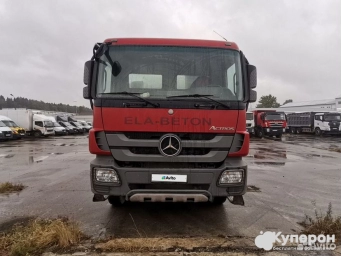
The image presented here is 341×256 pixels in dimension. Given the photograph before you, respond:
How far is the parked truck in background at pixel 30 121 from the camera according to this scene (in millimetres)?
30953

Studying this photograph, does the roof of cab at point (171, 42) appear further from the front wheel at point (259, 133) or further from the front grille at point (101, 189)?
the front wheel at point (259, 133)

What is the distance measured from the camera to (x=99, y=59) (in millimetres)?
4285

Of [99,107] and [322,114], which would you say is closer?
[99,107]

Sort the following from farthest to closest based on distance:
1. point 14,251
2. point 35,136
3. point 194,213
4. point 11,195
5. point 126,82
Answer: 1. point 35,136
2. point 11,195
3. point 194,213
4. point 126,82
5. point 14,251

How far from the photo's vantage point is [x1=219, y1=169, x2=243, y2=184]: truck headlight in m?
4.03

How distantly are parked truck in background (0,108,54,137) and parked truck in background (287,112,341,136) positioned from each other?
30.8 metres

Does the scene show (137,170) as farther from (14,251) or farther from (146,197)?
(14,251)

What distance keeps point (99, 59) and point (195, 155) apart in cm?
205

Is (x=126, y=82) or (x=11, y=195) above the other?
(x=126, y=82)

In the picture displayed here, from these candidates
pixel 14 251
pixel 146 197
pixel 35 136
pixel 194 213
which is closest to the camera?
pixel 14 251

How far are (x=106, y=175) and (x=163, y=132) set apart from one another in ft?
3.35

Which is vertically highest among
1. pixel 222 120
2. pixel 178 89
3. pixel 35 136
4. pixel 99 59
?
pixel 99 59

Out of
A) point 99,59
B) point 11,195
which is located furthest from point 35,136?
point 99,59

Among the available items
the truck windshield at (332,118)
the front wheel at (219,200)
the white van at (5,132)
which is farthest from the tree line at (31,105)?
the front wheel at (219,200)
